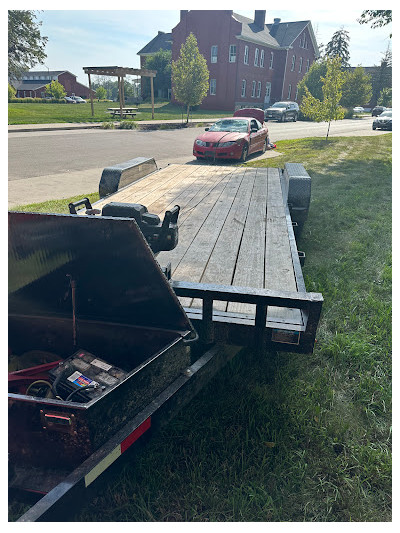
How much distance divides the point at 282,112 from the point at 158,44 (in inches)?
1325

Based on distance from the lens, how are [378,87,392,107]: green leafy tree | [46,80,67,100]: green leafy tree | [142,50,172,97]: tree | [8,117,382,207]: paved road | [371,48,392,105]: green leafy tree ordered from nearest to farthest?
[8,117,382,207]: paved road, [142,50,172,97]: tree, [46,80,67,100]: green leafy tree, [378,87,392,107]: green leafy tree, [371,48,392,105]: green leafy tree

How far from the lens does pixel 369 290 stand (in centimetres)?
491

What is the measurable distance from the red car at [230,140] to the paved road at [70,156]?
3.35 ft

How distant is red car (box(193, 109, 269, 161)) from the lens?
12.5 m

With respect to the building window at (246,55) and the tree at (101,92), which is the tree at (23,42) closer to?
the building window at (246,55)

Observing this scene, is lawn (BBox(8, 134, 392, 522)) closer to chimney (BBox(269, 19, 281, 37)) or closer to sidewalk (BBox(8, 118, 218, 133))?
sidewalk (BBox(8, 118, 218, 133))

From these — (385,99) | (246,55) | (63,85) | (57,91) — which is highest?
(63,85)

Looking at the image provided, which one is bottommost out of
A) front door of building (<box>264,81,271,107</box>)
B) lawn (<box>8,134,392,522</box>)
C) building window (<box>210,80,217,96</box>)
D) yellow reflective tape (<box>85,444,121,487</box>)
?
lawn (<box>8,134,392,522</box>)

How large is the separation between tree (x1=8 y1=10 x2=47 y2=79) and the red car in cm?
3828

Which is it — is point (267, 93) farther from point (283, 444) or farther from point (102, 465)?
point (102, 465)

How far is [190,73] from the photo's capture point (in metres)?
29.6

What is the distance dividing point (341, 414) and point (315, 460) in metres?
0.51

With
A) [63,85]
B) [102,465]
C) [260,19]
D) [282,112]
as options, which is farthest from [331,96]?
[63,85]

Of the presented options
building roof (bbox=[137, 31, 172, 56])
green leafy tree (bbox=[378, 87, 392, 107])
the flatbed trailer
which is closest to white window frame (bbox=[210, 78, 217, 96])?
building roof (bbox=[137, 31, 172, 56])
